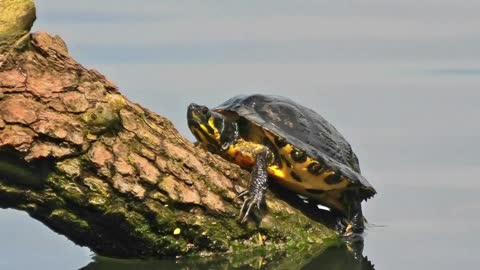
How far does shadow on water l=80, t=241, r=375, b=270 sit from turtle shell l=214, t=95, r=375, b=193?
422mm

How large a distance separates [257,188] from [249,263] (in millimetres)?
368

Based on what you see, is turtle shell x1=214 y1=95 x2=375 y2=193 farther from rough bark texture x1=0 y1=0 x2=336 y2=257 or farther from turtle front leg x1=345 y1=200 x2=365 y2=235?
rough bark texture x1=0 y1=0 x2=336 y2=257

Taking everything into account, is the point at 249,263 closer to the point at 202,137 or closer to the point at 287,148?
the point at 287,148

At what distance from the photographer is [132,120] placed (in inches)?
213

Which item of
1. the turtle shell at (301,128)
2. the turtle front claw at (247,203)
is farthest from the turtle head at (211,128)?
the turtle front claw at (247,203)

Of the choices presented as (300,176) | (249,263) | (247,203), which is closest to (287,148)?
(300,176)

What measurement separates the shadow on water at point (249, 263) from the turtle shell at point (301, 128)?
422 millimetres

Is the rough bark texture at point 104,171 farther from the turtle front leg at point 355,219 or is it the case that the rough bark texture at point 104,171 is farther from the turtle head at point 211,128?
the turtle front leg at point 355,219

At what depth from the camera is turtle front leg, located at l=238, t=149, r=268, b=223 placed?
5750mm

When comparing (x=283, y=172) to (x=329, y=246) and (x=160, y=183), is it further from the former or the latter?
(x=160, y=183)

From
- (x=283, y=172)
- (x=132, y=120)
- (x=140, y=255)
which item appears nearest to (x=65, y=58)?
(x=132, y=120)

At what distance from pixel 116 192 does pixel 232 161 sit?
1116mm

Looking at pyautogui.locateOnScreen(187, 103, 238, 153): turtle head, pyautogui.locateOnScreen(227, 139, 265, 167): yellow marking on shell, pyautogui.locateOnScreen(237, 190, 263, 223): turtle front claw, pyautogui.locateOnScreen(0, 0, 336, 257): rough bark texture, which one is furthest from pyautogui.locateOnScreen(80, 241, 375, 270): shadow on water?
pyautogui.locateOnScreen(187, 103, 238, 153): turtle head

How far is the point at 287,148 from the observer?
6.14 m
